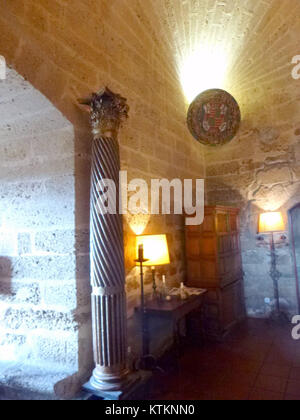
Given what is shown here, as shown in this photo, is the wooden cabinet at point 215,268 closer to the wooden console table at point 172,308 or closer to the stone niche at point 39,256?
the wooden console table at point 172,308

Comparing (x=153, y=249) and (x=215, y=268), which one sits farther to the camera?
(x=215, y=268)

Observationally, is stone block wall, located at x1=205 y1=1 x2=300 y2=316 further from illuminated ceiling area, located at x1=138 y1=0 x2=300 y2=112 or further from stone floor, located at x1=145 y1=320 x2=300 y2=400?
stone floor, located at x1=145 y1=320 x2=300 y2=400

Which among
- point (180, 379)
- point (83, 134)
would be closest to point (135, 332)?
point (180, 379)

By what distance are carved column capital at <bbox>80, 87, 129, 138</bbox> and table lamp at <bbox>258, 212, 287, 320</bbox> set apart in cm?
257

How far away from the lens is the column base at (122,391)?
180 cm

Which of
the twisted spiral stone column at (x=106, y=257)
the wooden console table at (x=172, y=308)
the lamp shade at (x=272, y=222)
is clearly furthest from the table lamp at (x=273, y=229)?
the twisted spiral stone column at (x=106, y=257)

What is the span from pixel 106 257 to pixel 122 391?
2.73 feet

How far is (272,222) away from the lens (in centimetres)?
378

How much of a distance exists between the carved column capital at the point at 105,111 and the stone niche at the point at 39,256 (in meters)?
0.20

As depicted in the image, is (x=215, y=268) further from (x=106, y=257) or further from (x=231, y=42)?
(x=231, y=42)

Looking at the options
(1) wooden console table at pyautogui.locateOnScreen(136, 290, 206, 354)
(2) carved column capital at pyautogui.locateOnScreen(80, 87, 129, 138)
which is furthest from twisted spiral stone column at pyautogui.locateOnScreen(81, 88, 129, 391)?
(1) wooden console table at pyautogui.locateOnScreen(136, 290, 206, 354)

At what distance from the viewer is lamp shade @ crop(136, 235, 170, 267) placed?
2.66 metres

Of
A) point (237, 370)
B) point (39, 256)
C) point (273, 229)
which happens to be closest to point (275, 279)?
point (273, 229)
